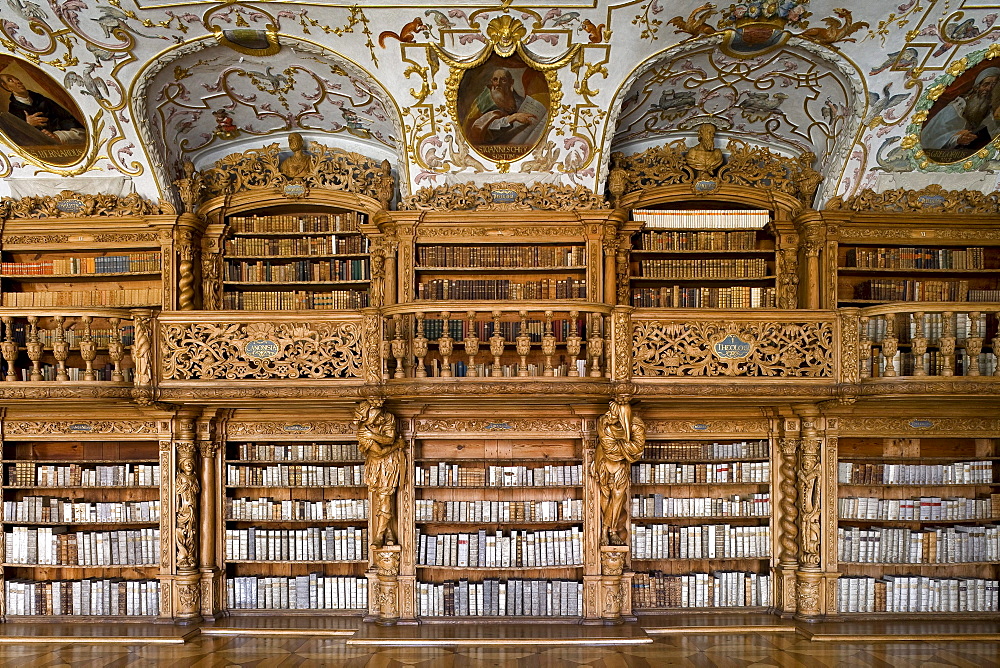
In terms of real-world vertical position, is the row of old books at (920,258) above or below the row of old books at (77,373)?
above

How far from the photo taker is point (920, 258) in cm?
673

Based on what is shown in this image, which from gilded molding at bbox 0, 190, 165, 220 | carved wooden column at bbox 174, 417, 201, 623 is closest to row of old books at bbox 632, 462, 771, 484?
carved wooden column at bbox 174, 417, 201, 623

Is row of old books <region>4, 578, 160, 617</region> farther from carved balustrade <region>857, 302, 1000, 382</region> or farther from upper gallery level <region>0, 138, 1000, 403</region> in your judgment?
carved balustrade <region>857, 302, 1000, 382</region>

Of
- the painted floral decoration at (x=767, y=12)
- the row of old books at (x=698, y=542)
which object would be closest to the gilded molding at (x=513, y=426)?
the row of old books at (x=698, y=542)

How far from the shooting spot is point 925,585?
6492mm

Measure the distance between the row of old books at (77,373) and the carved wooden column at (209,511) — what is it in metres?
Result: 0.74

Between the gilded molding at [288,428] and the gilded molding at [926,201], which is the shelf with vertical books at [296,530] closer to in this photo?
the gilded molding at [288,428]

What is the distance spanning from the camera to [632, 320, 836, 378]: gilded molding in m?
5.94

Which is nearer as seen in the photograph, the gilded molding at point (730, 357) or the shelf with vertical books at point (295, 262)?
the gilded molding at point (730, 357)

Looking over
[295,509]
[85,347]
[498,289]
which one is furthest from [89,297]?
[498,289]

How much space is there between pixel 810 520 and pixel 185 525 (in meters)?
5.24

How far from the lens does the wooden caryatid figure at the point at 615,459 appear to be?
601 centimetres

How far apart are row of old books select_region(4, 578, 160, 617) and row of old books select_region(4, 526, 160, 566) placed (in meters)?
0.19

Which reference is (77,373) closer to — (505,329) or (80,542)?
(80,542)
